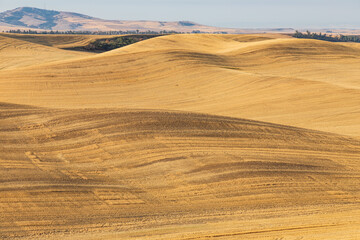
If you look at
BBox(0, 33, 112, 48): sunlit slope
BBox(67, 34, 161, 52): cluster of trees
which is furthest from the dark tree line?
BBox(0, 33, 112, 48): sunlit slope

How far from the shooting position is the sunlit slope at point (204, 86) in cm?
2322

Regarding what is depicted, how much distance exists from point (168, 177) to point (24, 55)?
156 feet

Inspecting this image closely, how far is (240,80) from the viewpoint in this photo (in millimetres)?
28859

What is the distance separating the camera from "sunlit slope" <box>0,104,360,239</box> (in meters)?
8.65

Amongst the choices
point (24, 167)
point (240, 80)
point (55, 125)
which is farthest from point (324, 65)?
point (24, 167)

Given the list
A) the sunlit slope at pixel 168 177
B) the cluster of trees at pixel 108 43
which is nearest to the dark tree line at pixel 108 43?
the cluster of trees at pixel 108 43

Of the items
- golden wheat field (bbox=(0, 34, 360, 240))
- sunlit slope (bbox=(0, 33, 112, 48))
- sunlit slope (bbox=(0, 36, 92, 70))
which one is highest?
sunlit slope (bbox=(0, 33, 112, 48))

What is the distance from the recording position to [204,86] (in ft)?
93.8

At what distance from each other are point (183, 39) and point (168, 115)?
41.4m

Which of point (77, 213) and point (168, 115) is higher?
point (168, 115)

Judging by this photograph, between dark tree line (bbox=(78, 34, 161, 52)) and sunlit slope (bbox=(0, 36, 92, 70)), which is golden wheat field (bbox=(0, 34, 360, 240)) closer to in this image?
sunlit slope (bbox=(0, 36, 92, 70))

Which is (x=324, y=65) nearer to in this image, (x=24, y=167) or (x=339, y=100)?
(x=339, y=100)

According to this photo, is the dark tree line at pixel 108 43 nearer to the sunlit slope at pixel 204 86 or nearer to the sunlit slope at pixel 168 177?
the sunlit slope at pixel 204 86

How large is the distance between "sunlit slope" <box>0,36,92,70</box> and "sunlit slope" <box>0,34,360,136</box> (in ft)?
52.3
